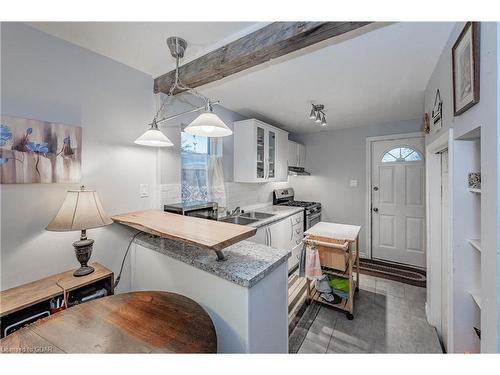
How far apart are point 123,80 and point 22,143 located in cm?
87

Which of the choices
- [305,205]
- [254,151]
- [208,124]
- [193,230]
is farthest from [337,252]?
[305,205]

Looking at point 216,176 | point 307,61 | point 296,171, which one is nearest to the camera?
point 307,61

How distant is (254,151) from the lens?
2.79 m

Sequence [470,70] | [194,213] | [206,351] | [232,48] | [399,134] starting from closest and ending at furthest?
[206,351]
[470,70]
[232,48]
[194,213]
[399,134]

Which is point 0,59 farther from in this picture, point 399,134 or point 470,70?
point 399,134

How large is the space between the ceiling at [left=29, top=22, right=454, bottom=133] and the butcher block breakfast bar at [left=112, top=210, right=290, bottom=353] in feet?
4.17

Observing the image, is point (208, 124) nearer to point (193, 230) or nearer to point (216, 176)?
point (193, 230)

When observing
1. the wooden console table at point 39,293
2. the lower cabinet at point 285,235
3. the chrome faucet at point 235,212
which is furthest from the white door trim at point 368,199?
the wooden console table at point 39,293

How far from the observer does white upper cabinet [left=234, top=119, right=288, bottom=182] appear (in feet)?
9.18

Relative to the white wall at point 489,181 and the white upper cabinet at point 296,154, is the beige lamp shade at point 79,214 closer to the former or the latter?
the white wall at point 489,181

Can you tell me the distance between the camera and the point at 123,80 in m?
1.75

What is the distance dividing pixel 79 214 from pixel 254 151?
1993 mm

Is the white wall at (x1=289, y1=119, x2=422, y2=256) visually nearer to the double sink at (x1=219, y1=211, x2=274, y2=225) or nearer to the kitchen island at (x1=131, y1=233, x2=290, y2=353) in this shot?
the double sink at (x1=219, y1=211, x2=274, y2=225)
